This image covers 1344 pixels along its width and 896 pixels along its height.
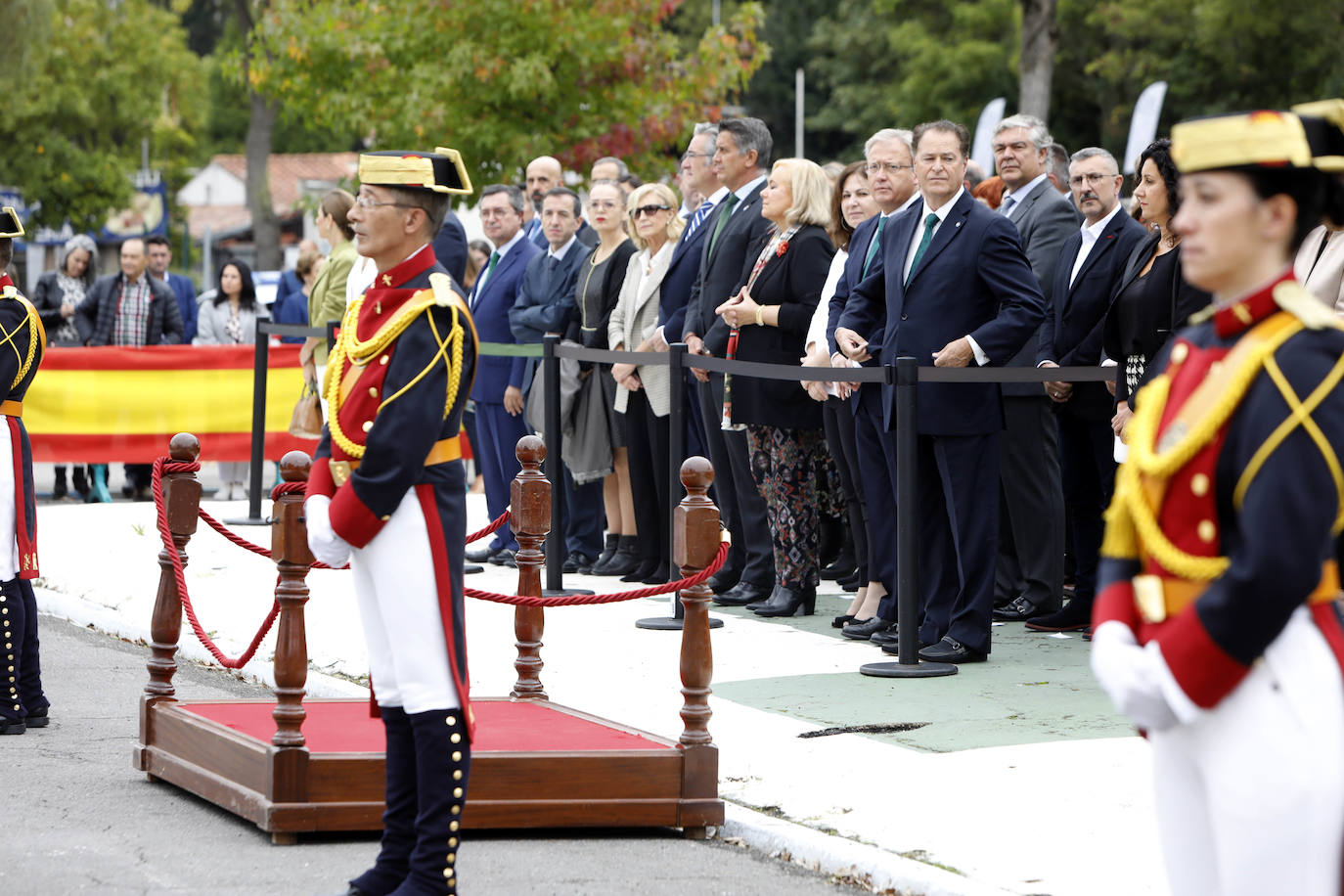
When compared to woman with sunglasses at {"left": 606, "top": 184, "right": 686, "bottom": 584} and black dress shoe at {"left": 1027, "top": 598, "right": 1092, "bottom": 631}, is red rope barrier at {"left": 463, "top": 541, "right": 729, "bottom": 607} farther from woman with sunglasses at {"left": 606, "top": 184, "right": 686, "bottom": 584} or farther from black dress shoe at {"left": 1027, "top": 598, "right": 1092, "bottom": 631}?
woman with sunglasses at {"left": 606, "top": 184, "right": 686, "bottom": 584}

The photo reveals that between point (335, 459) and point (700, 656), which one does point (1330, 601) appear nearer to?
point (335, 459)

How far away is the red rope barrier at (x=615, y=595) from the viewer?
6273 millimetres

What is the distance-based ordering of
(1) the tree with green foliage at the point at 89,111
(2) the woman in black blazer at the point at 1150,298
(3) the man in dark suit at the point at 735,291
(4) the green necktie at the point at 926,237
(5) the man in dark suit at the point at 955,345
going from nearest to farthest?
(2) the woman in black blazer at the point at 1150,298
(5) the man in dark suit at the point at 955,345
(4) the green necktie at the point at 926,237
(3) the man in dark suit at the point at 735,291
(1) the tree with green foliage at the point at 89,111

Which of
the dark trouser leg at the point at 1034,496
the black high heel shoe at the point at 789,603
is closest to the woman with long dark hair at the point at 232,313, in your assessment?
the black high heel shoe at the point at 789,603

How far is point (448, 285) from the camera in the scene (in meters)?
5.15

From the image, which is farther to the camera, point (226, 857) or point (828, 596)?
point (828, 596)

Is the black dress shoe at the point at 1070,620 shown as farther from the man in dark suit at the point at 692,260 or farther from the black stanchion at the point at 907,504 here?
the man in dark suit at the point at 692,260

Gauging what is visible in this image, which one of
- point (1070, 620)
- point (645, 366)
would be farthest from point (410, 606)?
point (645, 366)

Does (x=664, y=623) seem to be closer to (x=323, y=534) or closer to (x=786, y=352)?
(x=786, y=352)

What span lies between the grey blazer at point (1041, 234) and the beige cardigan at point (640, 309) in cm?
211

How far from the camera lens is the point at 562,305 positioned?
11.7 meters

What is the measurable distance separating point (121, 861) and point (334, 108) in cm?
1637

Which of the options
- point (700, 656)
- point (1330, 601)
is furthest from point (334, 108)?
point (1330, 601)

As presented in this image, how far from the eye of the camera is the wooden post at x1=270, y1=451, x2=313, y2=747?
6.01m
